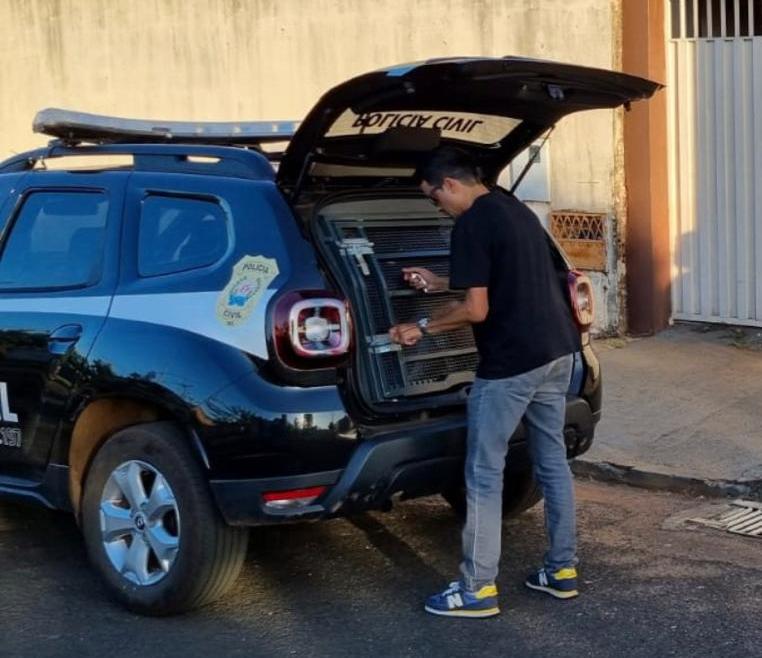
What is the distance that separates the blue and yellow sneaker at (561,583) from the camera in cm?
514

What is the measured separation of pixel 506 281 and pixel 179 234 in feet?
4.16

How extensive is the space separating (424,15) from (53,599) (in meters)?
6.45

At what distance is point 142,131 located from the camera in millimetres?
5805

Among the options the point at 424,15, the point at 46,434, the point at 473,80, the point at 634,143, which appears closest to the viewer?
the point at 473,80

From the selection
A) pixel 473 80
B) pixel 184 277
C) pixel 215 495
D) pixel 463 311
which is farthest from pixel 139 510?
pixel 473 80

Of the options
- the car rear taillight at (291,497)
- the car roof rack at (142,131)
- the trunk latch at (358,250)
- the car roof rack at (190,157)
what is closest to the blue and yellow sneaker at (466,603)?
the car rear taillight at (291,497)

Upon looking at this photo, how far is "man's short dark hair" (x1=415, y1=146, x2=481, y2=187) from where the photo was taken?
4918 mm

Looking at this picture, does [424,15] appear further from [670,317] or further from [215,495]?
[215,495]

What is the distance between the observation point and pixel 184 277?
498 centimetres

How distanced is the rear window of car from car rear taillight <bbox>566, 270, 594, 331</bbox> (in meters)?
1.50

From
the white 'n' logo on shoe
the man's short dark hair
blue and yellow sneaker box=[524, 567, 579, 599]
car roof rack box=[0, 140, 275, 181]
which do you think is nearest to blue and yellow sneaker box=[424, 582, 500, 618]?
the white 'n' logo on shoe

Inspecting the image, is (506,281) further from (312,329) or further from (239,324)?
(239,324)

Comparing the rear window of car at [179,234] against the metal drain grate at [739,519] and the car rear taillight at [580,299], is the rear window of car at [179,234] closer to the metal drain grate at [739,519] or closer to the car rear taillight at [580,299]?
the car rear taillight at [580,299]

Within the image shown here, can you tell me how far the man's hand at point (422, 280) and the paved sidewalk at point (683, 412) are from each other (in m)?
2.15
